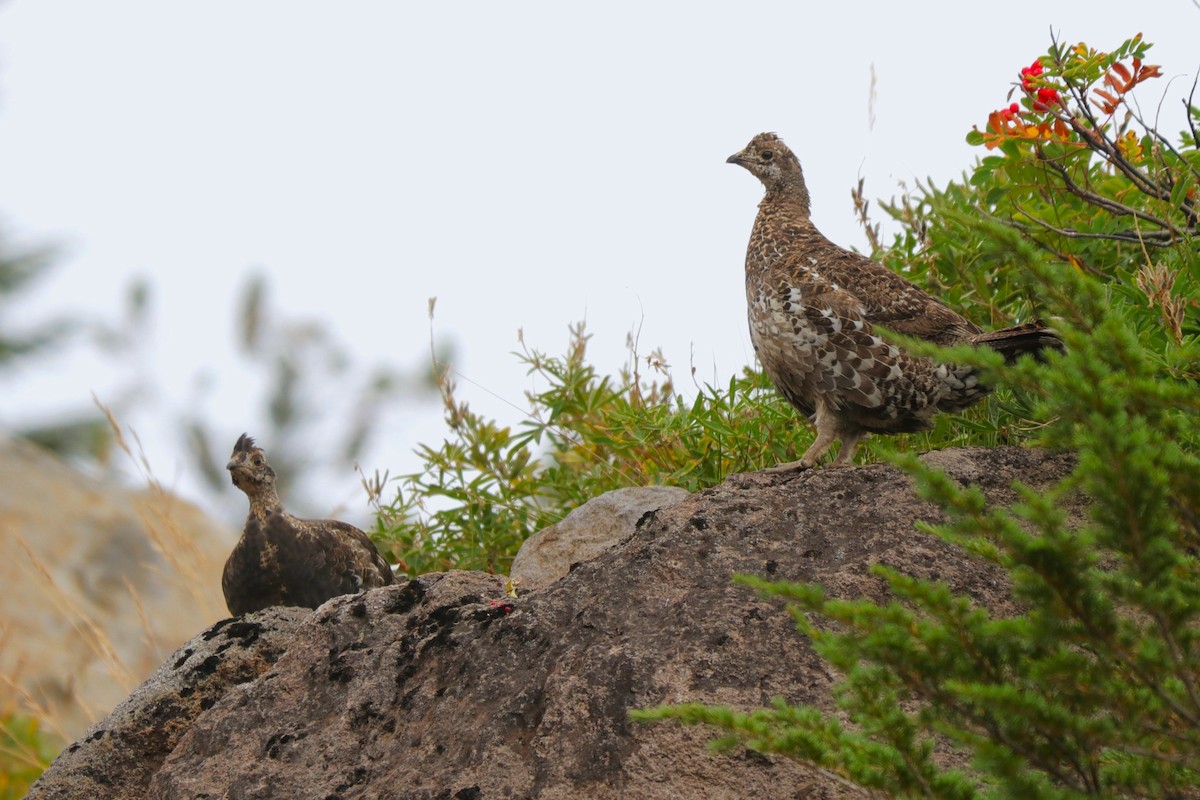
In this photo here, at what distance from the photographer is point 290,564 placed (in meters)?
5.15

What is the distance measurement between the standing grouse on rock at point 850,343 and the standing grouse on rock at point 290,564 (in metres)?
1.75

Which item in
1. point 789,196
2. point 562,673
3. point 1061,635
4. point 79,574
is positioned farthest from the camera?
point 79,574

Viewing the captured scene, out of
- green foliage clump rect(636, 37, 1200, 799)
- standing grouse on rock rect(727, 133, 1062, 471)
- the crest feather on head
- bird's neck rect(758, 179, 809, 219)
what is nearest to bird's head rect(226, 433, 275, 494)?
the crest feather on head

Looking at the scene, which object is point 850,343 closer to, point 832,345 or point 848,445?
point 832,345

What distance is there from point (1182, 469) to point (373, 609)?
245 cm

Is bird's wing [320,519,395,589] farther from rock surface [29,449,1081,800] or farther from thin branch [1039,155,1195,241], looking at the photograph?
thin branch [1039,155,1195,241]

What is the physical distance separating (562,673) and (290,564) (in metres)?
1.91

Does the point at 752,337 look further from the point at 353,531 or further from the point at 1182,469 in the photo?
the point at 1182,469

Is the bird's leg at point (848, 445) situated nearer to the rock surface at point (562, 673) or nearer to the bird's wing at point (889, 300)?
the bird's wing at point (889, 300)

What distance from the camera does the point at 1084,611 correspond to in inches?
95.0

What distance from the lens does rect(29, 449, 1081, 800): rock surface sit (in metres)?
3.39

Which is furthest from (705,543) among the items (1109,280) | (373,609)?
(1109,280)

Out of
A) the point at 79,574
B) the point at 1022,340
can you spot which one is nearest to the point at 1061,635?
the point at 1022,340

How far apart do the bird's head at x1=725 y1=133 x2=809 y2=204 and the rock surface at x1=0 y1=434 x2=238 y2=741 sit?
17.5ft
